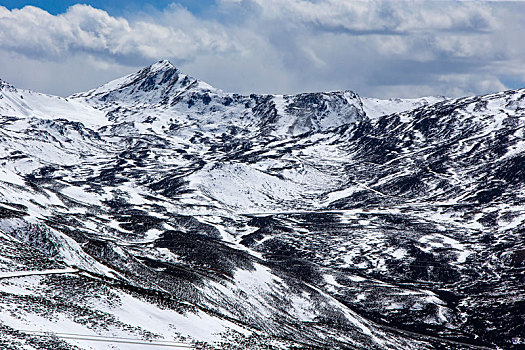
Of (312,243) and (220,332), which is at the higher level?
(312,243)

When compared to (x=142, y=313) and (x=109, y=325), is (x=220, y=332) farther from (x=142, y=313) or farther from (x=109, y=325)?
(x=109, y=325)

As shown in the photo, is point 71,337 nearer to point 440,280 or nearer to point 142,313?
point 142,313

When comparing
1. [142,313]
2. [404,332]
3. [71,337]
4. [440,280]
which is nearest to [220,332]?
[142,313]

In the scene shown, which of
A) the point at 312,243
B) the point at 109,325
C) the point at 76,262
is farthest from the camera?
the point at 312,243

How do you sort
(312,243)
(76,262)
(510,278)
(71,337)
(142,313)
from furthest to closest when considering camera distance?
(312,243), (510,278), (76,262), (142,313), (71,337)

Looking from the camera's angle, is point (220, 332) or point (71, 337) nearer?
point (71, 337)

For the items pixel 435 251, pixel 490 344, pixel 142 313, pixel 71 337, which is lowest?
pixel 71 337

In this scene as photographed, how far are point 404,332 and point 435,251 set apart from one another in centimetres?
7044

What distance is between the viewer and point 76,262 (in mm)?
94500

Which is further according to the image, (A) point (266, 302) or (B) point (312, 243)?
(B) point (312, 243)

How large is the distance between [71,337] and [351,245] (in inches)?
5770

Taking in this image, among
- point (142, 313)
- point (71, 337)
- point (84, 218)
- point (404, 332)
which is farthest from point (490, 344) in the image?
point (84, 218)

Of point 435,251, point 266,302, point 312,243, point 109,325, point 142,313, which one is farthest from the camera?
point 312,243

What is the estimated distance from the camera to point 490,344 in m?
115
